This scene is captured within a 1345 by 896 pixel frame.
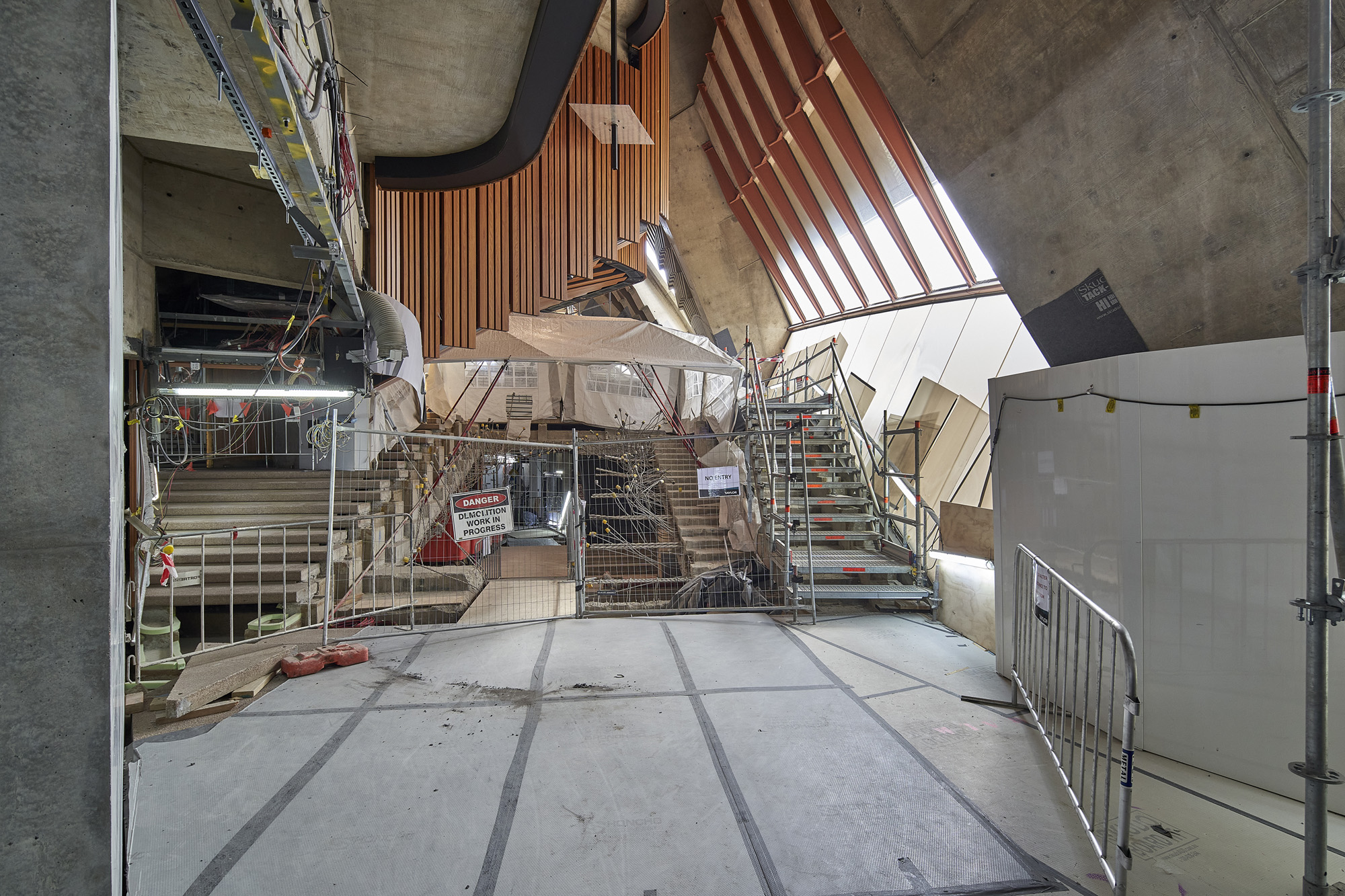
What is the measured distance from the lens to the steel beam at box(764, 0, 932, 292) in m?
12.2

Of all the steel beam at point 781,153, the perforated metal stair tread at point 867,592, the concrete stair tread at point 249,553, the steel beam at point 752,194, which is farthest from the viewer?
the steel beam at point 752,194

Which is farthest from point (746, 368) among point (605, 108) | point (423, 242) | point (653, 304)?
point (653, 304)

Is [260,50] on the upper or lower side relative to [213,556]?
upper

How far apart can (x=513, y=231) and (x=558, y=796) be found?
6814 mm

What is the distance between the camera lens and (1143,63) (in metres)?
3.49

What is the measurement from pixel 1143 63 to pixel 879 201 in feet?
30.9

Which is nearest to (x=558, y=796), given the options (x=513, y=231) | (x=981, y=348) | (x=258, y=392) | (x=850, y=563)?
(x=850, y=563)

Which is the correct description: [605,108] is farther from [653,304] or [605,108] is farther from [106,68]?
[653,304]

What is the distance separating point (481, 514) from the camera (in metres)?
5.73

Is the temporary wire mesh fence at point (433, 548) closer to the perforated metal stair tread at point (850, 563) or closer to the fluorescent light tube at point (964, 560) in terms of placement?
the perforated metal stair tread at point (850, 563)

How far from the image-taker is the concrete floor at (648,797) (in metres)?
2.37

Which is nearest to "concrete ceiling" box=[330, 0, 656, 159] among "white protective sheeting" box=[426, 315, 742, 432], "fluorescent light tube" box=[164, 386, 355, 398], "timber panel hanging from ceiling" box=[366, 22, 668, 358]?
"timber panel hanging from ceiling" box=[366, 22, 668, 358]

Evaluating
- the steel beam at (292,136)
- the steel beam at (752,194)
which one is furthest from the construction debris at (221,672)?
the steel beam at (752,194)

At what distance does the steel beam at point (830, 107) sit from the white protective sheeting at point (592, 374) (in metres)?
4.66
